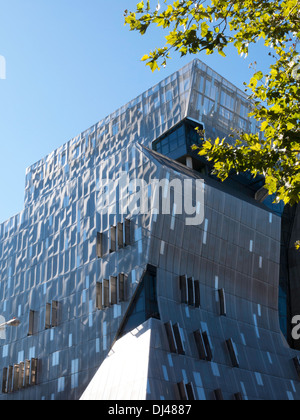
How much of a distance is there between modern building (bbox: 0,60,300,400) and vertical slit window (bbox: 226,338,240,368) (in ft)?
0.29

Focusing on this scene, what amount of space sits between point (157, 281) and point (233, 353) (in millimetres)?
8021

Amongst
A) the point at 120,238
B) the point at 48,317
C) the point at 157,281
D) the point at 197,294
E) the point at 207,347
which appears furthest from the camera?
the point at 48,317

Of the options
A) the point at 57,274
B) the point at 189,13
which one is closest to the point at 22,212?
the point at 57,274

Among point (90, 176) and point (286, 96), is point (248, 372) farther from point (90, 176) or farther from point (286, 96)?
point (286, 96)

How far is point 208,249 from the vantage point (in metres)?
46.3

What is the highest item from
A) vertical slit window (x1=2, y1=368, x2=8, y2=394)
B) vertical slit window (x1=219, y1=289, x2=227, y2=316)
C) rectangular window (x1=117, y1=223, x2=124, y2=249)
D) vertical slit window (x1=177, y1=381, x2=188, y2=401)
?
rectangular window (x1=117, y1=223, x2=124, y2=249)

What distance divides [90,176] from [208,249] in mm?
12718

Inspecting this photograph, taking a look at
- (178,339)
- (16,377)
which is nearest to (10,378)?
(16,377)

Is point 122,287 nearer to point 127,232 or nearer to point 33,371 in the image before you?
point 127,232

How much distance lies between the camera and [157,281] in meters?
41.8

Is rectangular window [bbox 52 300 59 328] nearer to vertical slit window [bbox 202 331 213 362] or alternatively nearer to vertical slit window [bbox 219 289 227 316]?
vertical slit window [bbox 202 331 213 362]

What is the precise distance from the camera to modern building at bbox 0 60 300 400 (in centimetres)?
4059

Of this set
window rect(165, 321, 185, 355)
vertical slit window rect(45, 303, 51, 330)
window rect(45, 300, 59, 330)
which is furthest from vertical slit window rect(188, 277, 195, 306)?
vertical slit window rect(45, 303, 51, 330)

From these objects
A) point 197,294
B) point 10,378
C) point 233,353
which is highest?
point 197,294
